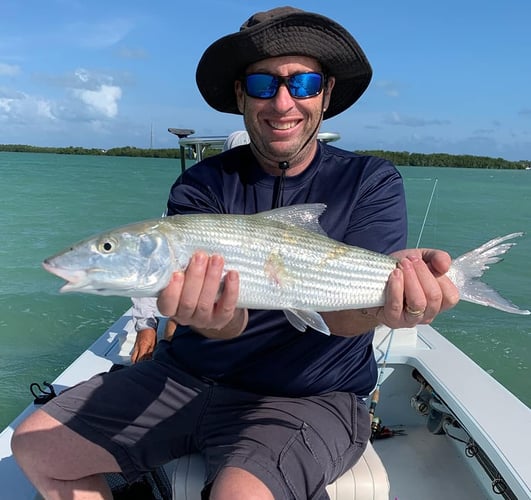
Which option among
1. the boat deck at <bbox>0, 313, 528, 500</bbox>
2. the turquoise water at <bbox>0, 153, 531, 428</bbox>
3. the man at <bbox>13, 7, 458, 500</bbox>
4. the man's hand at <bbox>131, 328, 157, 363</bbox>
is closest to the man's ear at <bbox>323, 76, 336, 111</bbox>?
the man at <bbox>13, 7, 458, 500</bbox>

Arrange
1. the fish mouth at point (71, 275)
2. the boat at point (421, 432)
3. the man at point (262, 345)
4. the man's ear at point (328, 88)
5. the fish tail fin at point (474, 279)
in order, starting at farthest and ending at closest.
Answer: the man's ear at point (328, 88)
the boat at point (421, 432)
the fish tail fin at point (474, 279)
the man at point (262, 345)
the fish mouth at point (71, 275)

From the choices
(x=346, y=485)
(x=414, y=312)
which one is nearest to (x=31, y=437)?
(x=346, y=485)

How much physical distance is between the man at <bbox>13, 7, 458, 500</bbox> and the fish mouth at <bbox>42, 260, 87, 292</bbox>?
1.12 ft

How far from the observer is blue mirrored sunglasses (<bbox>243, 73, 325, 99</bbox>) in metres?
2.93

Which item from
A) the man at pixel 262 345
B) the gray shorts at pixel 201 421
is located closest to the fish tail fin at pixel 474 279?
the man at pixel 262 345

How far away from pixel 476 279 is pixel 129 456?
1.99 metres

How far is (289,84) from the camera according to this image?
9.59 feet

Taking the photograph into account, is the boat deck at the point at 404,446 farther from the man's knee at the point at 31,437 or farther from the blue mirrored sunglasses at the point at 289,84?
the blue mirrored sunglasses at the point at 289,84

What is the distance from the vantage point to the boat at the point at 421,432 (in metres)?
2.61

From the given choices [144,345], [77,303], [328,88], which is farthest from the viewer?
[77,303]

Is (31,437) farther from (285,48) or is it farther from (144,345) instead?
(285,48)

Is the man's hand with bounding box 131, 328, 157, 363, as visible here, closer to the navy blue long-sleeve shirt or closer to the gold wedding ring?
the navy blue long-sleeve shirt

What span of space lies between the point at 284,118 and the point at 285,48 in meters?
0.39

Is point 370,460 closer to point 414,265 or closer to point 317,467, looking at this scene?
point 317,467
